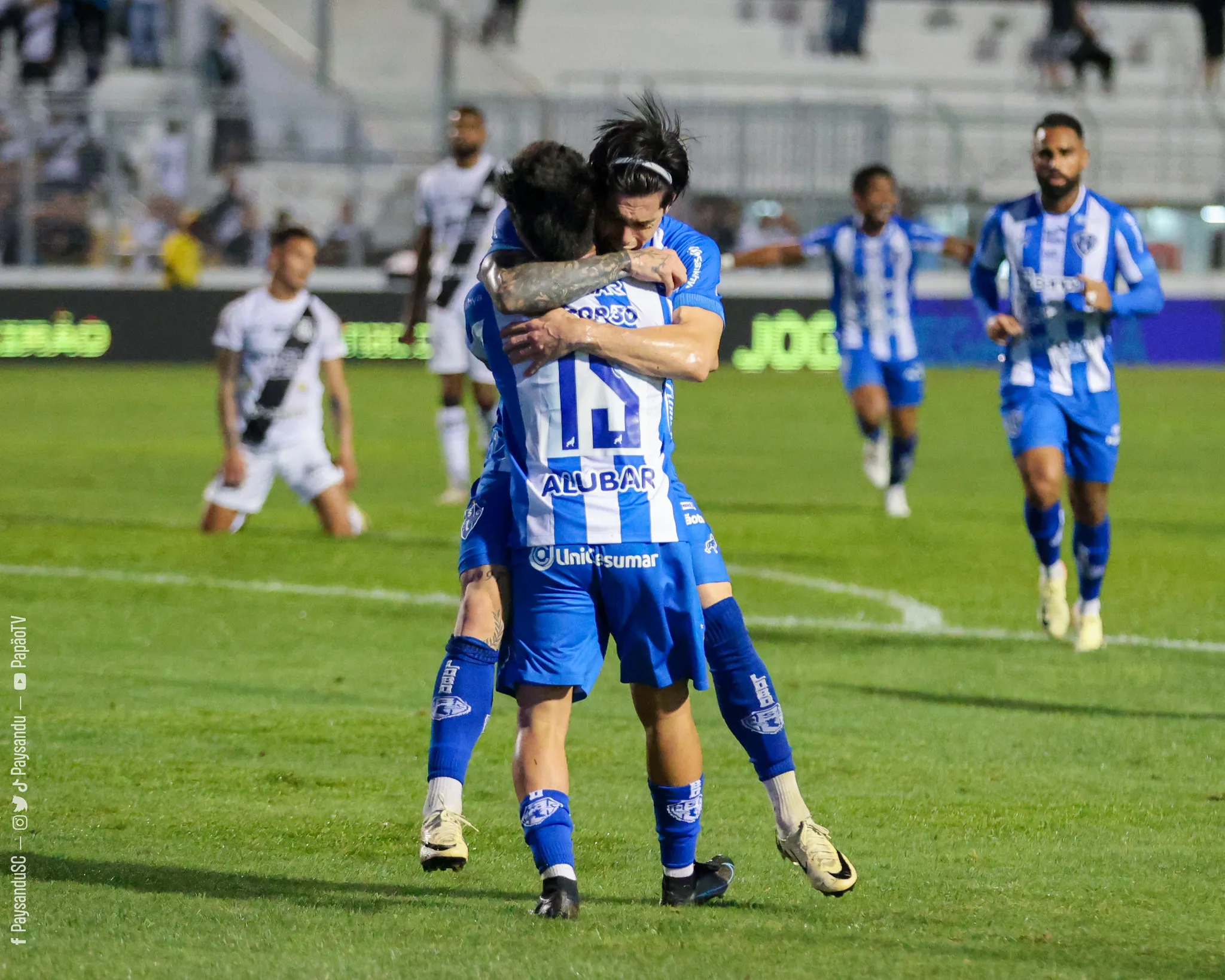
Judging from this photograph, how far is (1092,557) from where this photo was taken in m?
8.59

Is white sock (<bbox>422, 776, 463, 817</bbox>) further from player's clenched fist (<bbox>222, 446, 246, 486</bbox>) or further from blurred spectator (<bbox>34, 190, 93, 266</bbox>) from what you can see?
blurred spectator (<bbox>34, 190, 93, 266</bbox>)

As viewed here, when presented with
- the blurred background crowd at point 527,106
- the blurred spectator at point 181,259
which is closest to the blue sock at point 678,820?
the blurred spectator at point 181,259

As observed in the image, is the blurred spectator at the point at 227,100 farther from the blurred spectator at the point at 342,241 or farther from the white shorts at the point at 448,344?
the white shorts at the point at 448,344

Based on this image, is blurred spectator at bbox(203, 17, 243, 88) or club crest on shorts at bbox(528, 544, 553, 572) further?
blurred spectator at bbox(203, 17, 243, 88)

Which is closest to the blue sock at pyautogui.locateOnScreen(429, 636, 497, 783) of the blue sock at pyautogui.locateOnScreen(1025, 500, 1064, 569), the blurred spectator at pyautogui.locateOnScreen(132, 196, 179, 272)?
the blue sock at pyautogui.locateOnScreen(1025, 500, 1064, 569)

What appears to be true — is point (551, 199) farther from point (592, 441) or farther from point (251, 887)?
point (251, 887)

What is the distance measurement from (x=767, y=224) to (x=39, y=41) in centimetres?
1147

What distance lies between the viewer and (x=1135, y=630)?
9.11 meters

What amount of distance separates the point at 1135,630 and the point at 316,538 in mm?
5088

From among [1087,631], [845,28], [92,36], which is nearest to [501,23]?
[845,28]

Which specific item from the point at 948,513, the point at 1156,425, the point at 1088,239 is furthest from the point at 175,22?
the point at 1088,239

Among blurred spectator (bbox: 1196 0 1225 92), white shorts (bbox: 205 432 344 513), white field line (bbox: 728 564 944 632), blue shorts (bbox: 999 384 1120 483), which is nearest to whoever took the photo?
blue shorts (bbox: 999 384 1120 483)

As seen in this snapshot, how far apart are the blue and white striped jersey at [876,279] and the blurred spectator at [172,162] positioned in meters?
16.2

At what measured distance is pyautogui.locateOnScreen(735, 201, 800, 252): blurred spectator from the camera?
2884 cm
